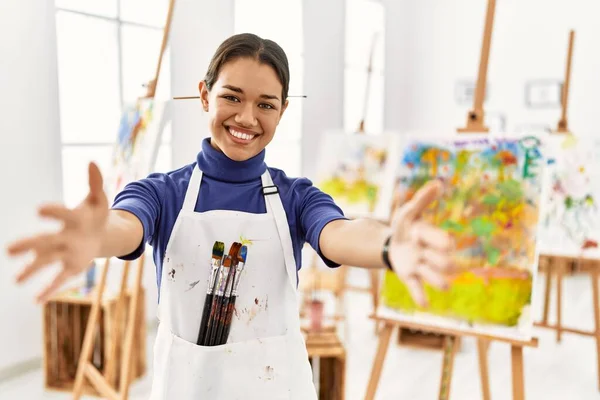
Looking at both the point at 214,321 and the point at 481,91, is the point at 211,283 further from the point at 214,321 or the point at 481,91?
the point at 481,91

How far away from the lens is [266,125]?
112 centimetres

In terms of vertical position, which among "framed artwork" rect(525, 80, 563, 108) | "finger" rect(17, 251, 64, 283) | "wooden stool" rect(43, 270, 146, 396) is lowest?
"wooden stool" rect(43, 270, 146, 396)

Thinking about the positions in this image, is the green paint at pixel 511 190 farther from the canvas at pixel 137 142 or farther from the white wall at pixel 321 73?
the white wall at pixel 321 73

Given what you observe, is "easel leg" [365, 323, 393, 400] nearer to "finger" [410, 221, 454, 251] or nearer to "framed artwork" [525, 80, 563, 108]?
"finger" [410, 221, 454, 251]

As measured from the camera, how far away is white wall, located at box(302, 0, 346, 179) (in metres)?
4.50

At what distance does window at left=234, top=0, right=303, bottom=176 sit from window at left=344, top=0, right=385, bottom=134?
0.69 m

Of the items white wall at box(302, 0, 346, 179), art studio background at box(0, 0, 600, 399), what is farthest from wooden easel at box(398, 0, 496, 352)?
white wall at box(302, 0, 346, 179)

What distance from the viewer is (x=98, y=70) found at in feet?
10.2

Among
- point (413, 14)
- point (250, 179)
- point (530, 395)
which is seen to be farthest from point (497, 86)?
point (250, 179)

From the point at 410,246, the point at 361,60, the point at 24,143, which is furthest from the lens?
the point at 361,60

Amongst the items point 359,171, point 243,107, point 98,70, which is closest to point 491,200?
point 243,107

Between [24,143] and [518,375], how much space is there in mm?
2410

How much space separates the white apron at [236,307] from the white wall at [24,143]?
188 centimetres

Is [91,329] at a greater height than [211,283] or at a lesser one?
lesser
